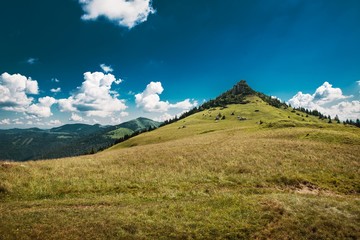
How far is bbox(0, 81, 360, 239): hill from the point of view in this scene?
12.8 meters

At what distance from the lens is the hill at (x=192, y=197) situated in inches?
505

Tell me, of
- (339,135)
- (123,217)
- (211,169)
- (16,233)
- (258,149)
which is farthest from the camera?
(339,135)

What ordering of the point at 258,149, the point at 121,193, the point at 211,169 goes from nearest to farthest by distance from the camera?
the point at 121,193 < the point at 211,169 < the point at 258,149

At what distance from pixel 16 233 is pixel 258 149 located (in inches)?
1260

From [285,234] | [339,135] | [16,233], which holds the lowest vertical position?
[285,234]

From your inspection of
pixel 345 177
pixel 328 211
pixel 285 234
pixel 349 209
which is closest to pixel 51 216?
pixel 285 234

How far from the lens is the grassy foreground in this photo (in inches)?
505

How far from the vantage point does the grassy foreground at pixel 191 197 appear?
42.1ft

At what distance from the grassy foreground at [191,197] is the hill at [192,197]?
6 centimetres

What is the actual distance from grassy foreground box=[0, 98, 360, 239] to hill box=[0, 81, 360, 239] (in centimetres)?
6

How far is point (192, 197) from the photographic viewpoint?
18547 mm

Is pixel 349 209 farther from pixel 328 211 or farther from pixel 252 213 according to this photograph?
pixel 252 213

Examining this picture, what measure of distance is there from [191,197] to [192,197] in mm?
82

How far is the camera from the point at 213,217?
14.4m
